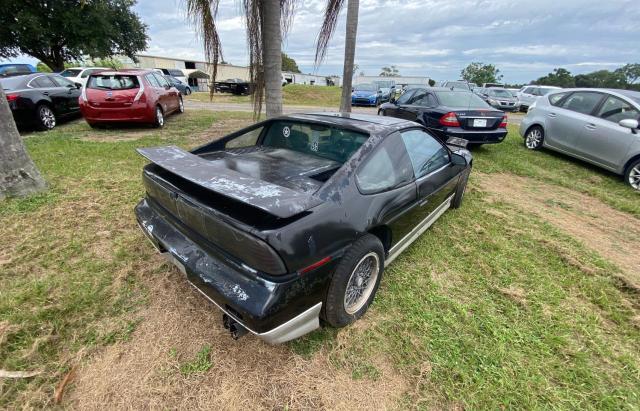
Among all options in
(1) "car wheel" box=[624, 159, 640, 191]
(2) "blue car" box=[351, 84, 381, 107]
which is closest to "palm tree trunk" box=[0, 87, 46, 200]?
(1) "car wheel" box=[624, 159, 640, 191]

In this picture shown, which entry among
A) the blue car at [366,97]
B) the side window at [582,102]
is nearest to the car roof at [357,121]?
the side window at [582,102]

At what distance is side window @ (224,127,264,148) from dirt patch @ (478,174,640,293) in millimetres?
3365

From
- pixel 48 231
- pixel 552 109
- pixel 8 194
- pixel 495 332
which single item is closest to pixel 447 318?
pixel 495 332

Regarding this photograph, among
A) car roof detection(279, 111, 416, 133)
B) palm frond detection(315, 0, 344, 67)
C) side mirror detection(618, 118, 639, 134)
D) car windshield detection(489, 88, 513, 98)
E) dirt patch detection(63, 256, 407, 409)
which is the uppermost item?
palm frond detection(315, 0, 344, 67)

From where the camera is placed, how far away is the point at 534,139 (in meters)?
7.37

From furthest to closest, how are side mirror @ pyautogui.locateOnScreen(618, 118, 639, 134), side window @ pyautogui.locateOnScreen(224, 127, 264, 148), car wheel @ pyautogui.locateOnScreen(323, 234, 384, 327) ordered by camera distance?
side mirror @ pyautogui.locateOnScreen(618, 118, 639, 134)
side window @ pyautogui.locateOnScreen(224, 127, 264, 148)
car wheel @ pyautogui.locateOnScreen(323, 234, 384, 327)

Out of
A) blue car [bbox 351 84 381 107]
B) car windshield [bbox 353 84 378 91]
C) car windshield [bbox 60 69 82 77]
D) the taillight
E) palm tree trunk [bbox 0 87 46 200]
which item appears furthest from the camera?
car windshield [bbox 353 84 378 91]

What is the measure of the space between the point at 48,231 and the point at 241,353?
2.66m

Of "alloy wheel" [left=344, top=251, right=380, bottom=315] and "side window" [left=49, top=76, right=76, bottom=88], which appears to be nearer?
"alloy wheel" [left=344, top=251, right=380, bottom=315]

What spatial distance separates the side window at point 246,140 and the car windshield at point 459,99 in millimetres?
4908

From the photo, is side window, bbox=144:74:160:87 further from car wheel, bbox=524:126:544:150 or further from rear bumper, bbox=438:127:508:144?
car wheel, bbox=524:126:544:150

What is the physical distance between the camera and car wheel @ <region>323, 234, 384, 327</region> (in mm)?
1898

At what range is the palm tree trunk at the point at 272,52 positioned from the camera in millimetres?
3828

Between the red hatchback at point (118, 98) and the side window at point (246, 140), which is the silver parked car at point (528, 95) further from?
the side window at point (246, 140)
